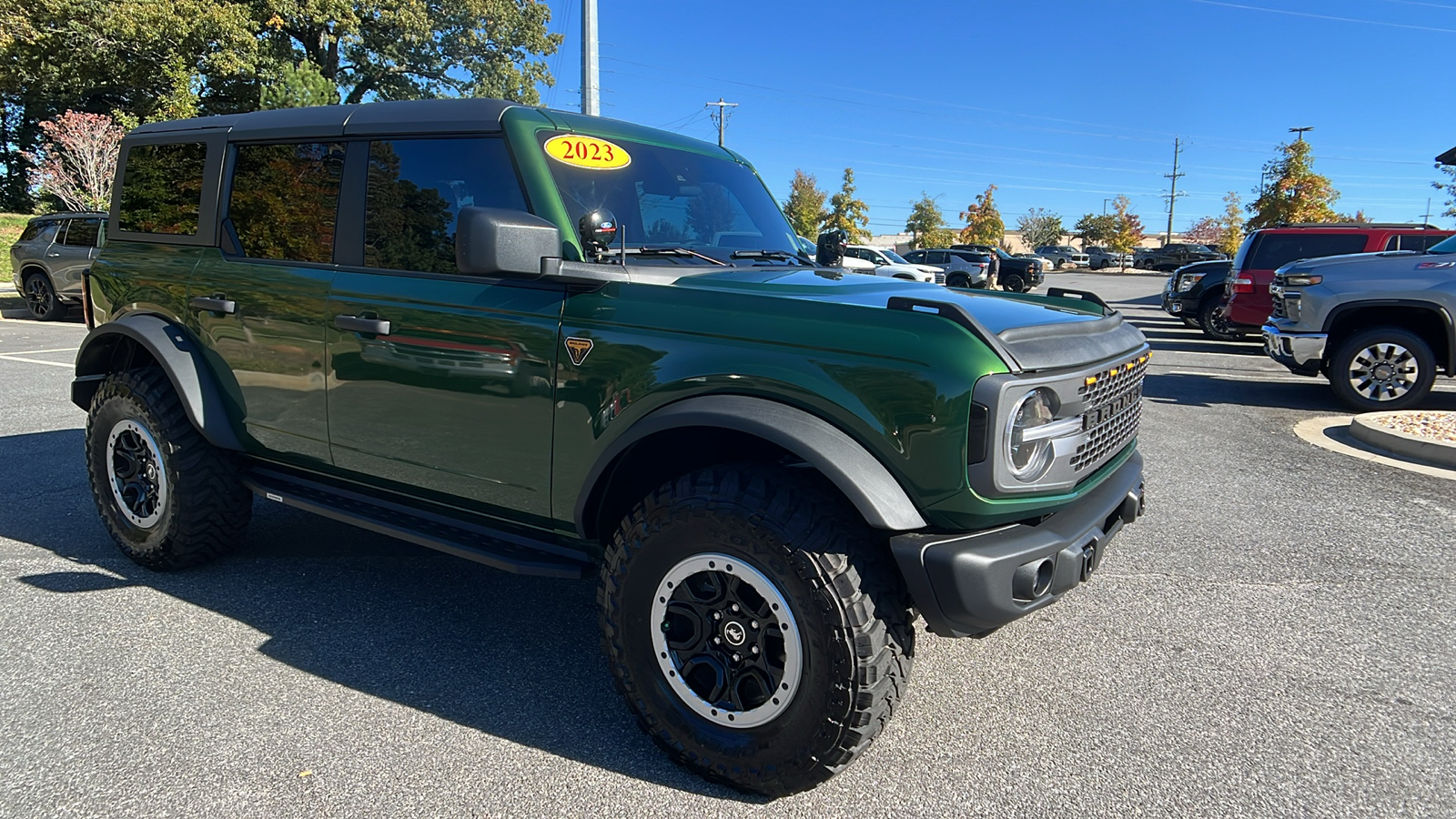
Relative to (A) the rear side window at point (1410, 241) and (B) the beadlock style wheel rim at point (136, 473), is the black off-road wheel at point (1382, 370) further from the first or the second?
(B) the beadlock style wheel rim at point (136, 473)

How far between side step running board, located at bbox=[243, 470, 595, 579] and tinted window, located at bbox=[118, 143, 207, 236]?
131cm

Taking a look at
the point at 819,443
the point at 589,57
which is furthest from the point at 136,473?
the point at 589,57

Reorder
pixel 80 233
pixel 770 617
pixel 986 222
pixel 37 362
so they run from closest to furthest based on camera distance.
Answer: pixel 770 617
pixel 37 362
pixel 80 233
pixel 986 222

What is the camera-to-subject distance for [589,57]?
627 inches

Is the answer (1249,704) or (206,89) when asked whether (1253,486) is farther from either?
(206,89)

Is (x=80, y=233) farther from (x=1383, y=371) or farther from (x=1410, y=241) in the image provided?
(x=1410, y=241)

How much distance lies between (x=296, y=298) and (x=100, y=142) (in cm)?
2749

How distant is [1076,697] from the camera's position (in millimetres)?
3102

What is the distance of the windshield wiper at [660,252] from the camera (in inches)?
121

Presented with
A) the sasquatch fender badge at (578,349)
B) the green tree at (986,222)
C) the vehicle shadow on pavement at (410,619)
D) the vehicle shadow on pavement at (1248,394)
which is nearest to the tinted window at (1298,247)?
the vehicle shadow on pavement at (1248,394)

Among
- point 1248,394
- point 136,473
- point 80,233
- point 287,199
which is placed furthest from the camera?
point 80,233

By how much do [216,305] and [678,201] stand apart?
6.74ft

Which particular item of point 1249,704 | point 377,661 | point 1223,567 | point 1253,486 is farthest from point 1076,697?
point 1253,486

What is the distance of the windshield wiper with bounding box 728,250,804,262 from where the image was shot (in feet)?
11.6
